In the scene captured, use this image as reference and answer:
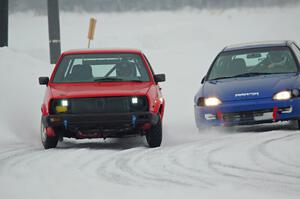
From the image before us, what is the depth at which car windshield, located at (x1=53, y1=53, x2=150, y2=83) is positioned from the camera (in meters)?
14.0

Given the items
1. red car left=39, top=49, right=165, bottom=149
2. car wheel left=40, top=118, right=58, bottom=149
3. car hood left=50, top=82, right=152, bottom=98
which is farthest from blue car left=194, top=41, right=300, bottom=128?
car wheel left=40, top=118, right=58, bottom=149

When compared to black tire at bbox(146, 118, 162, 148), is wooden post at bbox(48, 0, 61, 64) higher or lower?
higher

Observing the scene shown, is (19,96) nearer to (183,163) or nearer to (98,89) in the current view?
(98,89)

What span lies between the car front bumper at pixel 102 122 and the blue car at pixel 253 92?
1.99 metres

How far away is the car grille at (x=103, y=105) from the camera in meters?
13.0

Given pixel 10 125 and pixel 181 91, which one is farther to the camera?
pixel 181 91

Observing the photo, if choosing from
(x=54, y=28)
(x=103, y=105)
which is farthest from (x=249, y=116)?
(x=54, y=28)

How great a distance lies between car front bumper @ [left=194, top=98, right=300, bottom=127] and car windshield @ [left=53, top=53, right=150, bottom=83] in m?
1.31

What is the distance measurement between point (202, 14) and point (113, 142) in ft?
94.1

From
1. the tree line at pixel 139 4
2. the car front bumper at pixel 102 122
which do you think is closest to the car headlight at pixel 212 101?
the car front bumper at pixel 102 122

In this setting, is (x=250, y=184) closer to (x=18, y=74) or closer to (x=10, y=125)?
(x=10, y=125)

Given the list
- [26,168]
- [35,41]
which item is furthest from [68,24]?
[26,168]

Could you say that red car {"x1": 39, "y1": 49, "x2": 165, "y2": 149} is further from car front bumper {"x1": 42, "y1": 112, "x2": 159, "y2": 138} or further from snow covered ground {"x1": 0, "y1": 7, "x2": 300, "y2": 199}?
snow covered ground {"x1": 0, "y1": 7, "x2": 300, "y2": 199}

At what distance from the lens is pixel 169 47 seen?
40250mm
